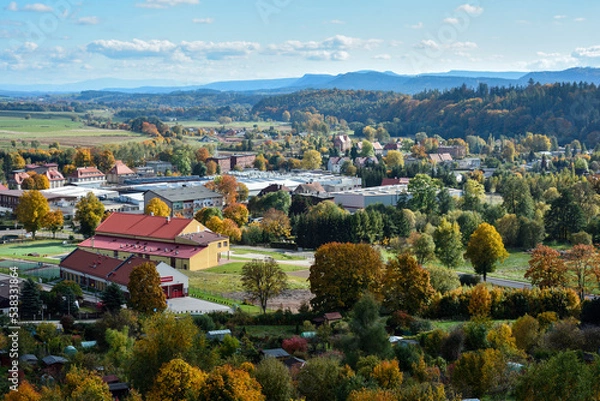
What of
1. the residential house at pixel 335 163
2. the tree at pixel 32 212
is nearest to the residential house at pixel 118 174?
the residential house at pixel 335 163

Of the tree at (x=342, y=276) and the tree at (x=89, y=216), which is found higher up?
the tree at (x=342, y=276)

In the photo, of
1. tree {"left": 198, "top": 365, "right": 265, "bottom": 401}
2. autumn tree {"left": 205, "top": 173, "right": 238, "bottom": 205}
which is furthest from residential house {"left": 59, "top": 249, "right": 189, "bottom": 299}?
autumn tree {"left": 205, "top": 173, "right": 238, "bottom": 205}

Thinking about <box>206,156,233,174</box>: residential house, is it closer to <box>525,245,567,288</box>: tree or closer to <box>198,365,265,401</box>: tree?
<box>525,245,567,288</box>: tree

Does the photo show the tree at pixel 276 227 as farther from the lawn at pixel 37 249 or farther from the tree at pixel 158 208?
the lawn at pixel 37 249

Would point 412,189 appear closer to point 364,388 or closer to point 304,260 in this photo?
point 304,260

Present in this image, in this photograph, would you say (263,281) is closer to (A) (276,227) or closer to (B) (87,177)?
(A) (276,227)

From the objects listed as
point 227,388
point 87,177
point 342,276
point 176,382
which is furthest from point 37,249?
point 87,177
